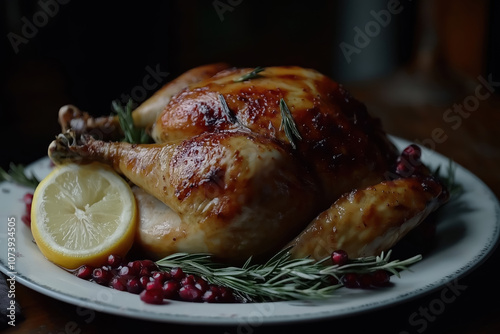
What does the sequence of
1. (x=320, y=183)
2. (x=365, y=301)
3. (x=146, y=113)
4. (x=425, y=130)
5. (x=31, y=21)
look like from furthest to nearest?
(x=425, y=130) → (x=31, y=21) → (x=146, y=113) → (x=320, y=183) → (x=365, y=301)

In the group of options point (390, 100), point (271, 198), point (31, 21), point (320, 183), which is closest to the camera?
point (271, 198)

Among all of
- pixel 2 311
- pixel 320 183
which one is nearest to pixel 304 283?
pixel 320 183

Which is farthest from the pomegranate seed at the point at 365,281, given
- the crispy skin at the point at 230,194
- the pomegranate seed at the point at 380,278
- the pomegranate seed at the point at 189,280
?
the pomegranate seed at the point at 189,280

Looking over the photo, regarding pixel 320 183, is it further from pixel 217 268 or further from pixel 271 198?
pixel 217 268

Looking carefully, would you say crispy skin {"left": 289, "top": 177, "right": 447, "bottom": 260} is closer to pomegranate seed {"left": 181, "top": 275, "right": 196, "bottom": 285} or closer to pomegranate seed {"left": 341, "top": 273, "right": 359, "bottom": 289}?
pomegranate seed {"left": 341, "top": 273, "right": 359, "bottom": 289}

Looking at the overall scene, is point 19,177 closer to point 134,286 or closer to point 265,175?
point 134,286

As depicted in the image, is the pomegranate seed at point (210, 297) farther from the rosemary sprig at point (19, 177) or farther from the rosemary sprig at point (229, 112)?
the rosemary sprig at point (19, 177)
